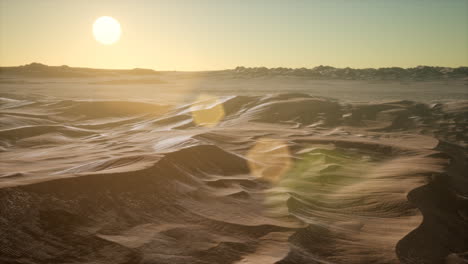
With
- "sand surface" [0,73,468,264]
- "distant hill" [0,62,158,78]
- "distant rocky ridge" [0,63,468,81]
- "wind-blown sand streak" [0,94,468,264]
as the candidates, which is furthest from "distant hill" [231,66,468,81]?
"wind-blown sand streak" [0,94,468,264]

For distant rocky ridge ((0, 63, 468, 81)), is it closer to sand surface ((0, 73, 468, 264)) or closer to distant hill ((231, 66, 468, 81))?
distant hill ((231, 66, 468, 81))

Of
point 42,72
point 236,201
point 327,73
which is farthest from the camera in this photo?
point 42,72

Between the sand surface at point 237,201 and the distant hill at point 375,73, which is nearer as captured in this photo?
the sand surface at point 237,201

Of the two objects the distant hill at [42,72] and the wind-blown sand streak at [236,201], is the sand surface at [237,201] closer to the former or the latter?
the wind-blown sand streak at [236,201]

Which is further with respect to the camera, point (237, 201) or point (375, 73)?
point (375, 73)

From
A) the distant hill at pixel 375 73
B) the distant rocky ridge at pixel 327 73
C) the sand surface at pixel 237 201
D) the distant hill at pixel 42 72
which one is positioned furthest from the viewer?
the distant hill at pixel 42 72

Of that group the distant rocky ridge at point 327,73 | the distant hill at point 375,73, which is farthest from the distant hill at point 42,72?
the distant hill at point 375,73

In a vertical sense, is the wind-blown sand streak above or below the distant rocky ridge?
Result: below

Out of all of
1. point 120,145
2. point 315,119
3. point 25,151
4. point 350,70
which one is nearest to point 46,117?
point 25,151

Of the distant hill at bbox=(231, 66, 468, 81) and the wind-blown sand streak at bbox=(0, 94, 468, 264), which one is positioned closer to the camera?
the wind-blown sand streak at bbox=(0, 94, 468, 264)

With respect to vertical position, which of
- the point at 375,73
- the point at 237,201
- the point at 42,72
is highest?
the point at 42,72

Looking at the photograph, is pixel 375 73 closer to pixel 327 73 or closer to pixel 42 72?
pixel 327 73

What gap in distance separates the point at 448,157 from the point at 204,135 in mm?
3134

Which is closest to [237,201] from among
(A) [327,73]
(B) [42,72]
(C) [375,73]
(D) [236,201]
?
(D) [236,201]
